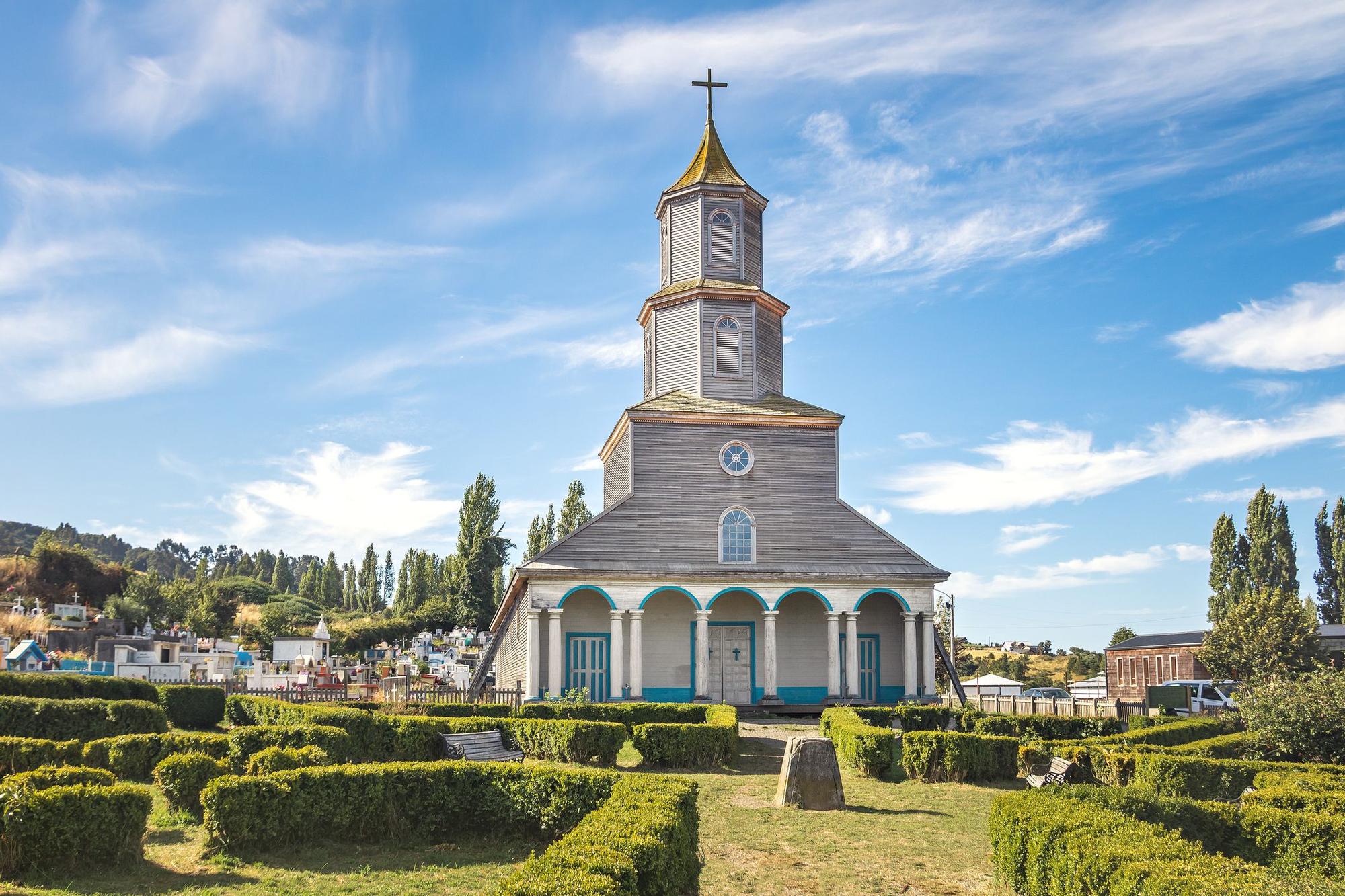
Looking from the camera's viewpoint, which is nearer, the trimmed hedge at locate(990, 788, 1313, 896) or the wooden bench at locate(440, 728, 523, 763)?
the trimmed hedge at locate(990, 788, 1313, 896)

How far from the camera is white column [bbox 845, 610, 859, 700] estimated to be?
→ 111ft

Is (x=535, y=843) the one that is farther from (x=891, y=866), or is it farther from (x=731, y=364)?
(x=731, y=364)

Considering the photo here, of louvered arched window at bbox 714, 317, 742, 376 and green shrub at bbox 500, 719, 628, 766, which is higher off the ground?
louvered arched window at bbox 714, 317, 742, 376

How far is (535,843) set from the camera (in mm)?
12883

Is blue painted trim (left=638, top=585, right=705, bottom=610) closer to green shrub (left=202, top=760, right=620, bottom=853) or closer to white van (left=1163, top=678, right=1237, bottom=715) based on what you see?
white van (left=1163, top=678, right=1237, bottom=715)

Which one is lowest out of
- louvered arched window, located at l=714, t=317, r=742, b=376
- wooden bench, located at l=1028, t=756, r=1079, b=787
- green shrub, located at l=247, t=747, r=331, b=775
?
wooden bench, located at l=1028, t=756, r=1079, b=787

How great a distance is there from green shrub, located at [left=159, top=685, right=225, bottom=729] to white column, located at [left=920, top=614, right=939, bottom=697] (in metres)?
21.0

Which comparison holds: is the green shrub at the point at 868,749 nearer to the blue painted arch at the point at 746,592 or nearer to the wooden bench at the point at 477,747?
the wooden bench at the point at 477,747

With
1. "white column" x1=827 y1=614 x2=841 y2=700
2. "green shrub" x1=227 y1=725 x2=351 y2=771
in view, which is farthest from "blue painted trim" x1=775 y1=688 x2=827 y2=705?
"green shrub" x1=227 y1=725 x2=351 y2=771

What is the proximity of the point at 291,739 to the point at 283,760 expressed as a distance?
11.2 ft

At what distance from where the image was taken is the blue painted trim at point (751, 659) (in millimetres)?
34656

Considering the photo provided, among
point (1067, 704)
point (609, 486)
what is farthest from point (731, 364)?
point (1067, 704)

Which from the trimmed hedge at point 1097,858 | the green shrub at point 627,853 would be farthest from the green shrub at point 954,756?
the green shrub at point 627,853

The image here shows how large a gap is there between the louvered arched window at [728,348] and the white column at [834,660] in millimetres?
9159
